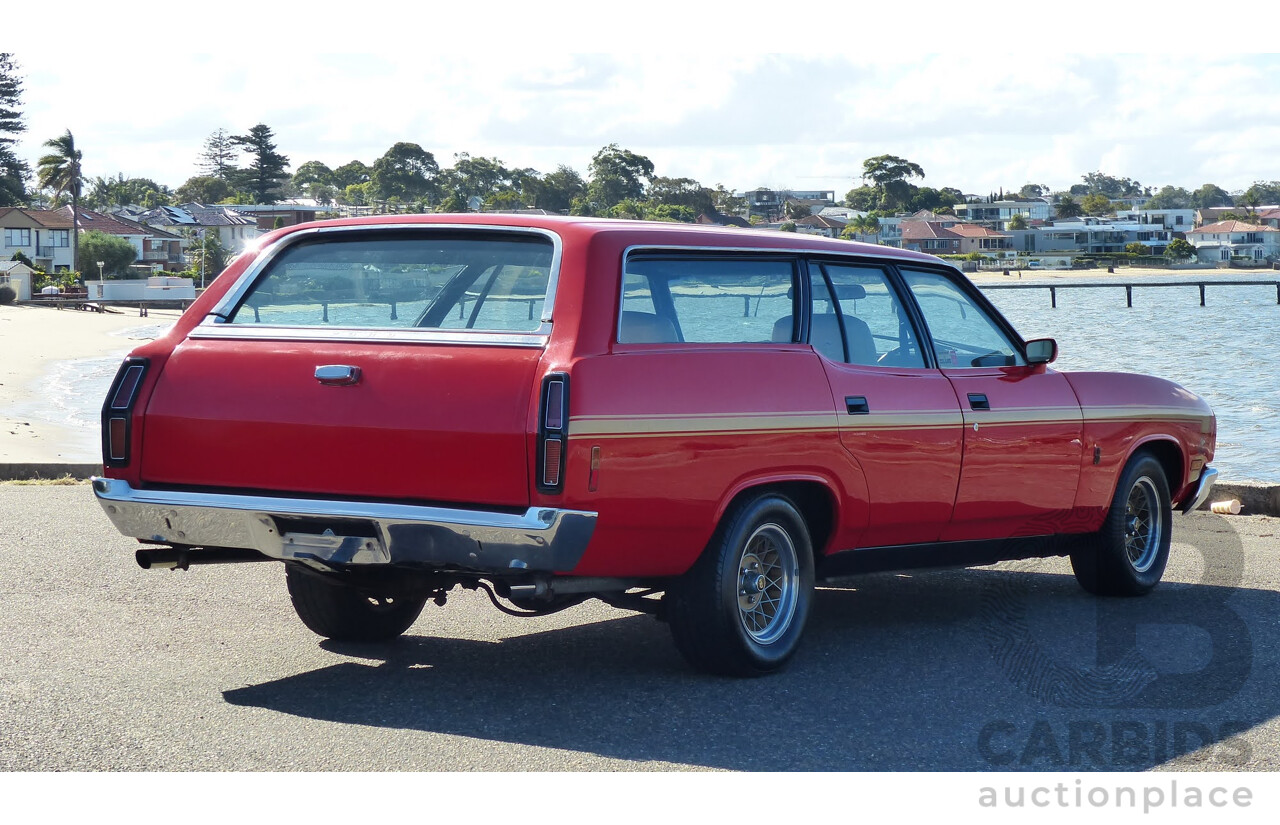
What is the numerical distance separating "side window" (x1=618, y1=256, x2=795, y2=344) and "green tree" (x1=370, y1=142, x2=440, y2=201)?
173450mm

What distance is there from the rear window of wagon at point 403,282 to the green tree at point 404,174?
173 meters

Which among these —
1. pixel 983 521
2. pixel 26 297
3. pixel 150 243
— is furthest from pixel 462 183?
pixel 983 521

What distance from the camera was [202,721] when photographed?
5.39 meters

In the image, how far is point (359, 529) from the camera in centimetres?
542

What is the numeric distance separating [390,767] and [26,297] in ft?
297

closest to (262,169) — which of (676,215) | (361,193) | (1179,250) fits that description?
(361,193)

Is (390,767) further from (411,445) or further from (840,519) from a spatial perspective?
(840,519)

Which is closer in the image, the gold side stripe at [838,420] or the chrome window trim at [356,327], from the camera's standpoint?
the gold side stripe at [838,420]

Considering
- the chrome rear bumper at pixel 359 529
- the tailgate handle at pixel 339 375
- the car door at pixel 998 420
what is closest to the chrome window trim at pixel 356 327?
the tailgate handle at pixel 339 375

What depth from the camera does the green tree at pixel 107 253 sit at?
372 feet

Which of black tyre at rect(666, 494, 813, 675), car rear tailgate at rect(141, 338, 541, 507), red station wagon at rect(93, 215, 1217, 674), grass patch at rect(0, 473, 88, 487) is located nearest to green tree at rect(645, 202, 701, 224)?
red station wagon at rect(93, 215, 1217, 674)

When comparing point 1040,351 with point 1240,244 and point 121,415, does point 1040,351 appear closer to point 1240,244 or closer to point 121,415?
point 121,415

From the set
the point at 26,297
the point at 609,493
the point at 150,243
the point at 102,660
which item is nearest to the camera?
the point at 609,493

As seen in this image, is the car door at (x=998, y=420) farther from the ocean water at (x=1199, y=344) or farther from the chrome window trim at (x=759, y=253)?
the ocean water at (x=1199, y=344)
